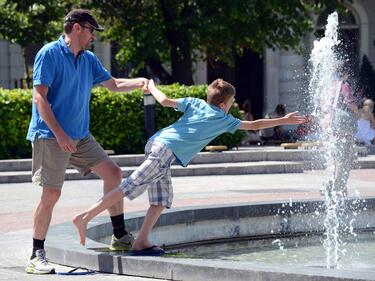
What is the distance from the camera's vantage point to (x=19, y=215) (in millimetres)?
13203

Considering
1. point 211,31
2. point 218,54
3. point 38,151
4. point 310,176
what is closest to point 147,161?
point 38,151

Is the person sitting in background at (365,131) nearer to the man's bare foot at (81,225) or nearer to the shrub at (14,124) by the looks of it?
the shrub at (14,124)

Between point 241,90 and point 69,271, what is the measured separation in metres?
30.8

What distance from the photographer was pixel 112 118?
898 inches

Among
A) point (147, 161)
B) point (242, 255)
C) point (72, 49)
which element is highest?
point (72, 49)

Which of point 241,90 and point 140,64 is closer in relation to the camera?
point 140,64

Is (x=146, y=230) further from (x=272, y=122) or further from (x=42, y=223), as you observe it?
(x=272, y=122)

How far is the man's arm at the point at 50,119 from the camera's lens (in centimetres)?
817

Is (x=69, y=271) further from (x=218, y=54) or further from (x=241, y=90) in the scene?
(x=241, y=90)

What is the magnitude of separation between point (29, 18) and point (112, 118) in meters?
5.77

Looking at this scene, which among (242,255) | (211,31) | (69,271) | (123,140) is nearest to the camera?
(69,271)

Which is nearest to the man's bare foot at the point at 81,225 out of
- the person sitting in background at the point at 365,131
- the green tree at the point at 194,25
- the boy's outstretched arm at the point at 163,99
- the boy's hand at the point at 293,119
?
the boy's outstretched arm at the point at 163,99

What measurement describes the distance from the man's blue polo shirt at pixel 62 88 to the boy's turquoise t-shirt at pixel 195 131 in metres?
0.59

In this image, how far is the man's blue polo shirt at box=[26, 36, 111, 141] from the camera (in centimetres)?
836
